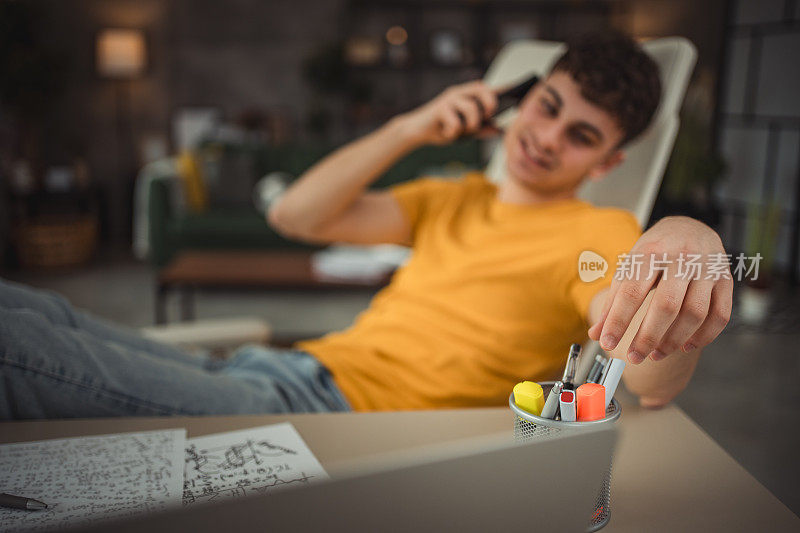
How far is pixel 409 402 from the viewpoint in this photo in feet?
2.70

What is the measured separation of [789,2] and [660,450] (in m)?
0.42

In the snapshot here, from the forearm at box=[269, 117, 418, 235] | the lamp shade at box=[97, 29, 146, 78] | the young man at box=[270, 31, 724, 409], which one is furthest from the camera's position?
the lamp shade at box=[97, 29, 146, 78]

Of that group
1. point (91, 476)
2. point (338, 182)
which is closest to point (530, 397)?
point (91, 476)

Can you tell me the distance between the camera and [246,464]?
55 cm

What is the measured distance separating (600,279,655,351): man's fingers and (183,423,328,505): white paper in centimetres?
24

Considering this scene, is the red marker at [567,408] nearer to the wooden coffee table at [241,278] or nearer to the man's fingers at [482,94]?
the man's fingers at [482,94]

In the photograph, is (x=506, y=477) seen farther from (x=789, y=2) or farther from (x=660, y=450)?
(x=789, y=2)

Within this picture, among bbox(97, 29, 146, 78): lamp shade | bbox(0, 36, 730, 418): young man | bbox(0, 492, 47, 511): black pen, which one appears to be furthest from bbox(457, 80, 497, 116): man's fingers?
bbox(97, 29, 146, 78): lamp shade

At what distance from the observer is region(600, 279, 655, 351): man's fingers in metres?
0.45

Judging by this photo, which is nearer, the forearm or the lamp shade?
the forearm

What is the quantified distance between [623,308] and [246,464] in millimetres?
326

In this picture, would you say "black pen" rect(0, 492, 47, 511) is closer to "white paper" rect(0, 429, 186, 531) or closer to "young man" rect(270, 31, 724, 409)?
"white paper" rect(0, 429, 186, 531)

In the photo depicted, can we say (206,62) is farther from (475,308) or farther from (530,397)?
(530,397)
